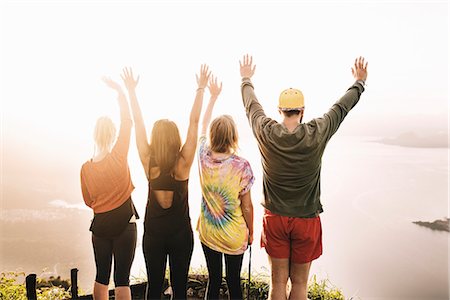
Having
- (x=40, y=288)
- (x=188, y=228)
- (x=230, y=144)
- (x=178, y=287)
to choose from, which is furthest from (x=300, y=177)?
(x=40, y=288)

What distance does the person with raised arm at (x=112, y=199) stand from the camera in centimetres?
306

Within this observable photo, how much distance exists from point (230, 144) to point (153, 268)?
100 centimetres

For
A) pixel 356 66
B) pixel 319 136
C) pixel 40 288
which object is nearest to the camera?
pixel 319 136

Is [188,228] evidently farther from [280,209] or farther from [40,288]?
[40,288]

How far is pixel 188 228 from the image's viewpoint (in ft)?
9.99

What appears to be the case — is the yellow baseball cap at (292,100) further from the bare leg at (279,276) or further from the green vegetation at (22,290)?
the green vegetation at (22,290)

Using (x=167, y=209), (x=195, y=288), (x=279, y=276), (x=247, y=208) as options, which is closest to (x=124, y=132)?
(x=167, y=209)

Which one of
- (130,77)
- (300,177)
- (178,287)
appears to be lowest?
(178,287)

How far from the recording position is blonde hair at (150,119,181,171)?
289 cm

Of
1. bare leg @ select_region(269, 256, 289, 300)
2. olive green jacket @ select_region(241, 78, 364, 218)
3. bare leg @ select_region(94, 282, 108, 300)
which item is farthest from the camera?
bare leg @ select_region(94, 282, 108, 300)

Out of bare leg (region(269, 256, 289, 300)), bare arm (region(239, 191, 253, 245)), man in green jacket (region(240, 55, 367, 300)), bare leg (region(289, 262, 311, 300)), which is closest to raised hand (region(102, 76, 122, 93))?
man in green jacket (region(240, 55, 367, 300))

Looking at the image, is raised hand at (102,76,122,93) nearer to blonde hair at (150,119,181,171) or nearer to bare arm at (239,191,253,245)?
blonde hair at (150,119,181,171)

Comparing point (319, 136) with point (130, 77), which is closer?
point (319, 136)

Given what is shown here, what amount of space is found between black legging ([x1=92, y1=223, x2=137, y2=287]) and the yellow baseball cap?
1.38 m
